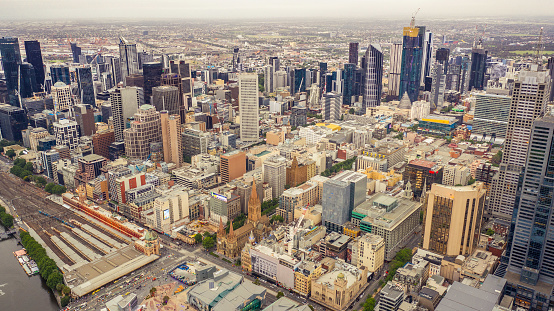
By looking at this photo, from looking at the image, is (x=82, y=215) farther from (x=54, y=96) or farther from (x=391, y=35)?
(x=391, y=35)

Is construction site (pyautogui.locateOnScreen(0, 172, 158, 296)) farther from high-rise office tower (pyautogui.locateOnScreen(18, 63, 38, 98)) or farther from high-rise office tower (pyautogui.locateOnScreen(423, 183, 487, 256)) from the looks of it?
high-rise office tower (pyautogui.locateOnScreen(18, 63, 38, 98))

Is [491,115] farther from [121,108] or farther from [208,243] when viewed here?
[121,108]

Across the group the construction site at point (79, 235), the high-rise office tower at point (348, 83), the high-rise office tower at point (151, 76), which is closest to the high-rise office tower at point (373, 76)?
the high-rise office tower at point (348, 83)

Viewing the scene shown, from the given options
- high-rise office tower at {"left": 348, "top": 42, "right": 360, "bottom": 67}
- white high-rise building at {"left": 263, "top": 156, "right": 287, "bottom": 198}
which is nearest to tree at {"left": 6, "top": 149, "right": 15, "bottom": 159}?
white high-rise building at {"left": 263, "top": 156, "right": 287, "bottom": 198}

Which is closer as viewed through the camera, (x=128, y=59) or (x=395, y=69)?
(x=128, y=59)

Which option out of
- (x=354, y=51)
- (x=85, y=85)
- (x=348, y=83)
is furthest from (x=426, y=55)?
(x=85, y=85)

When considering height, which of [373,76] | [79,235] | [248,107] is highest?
[373,76]
